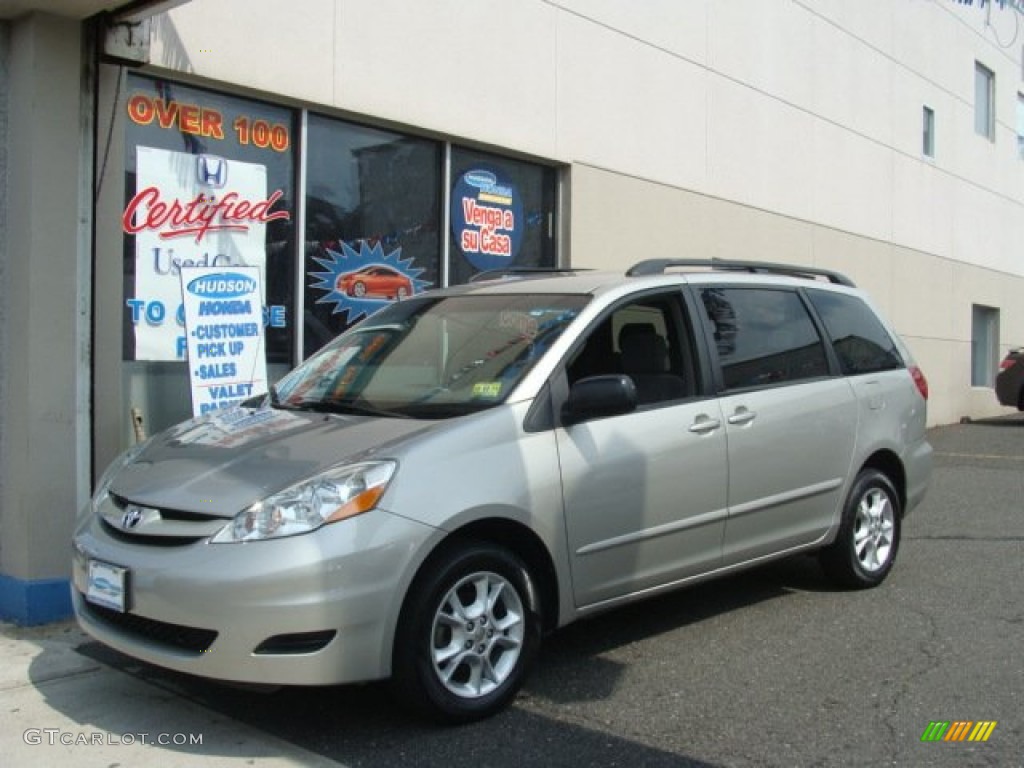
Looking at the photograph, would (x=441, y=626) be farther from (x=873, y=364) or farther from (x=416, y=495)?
(x=873, y=364)

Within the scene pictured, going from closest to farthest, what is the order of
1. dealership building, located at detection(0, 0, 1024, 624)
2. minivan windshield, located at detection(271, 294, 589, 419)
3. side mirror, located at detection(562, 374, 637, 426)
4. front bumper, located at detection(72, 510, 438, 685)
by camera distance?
front bumper, located at detection(72, 510, 438, 685)
side mirror, located at detection(562, 374, 637, 426)
minivan windshield, located at detection(271, 294, 589, 419)
dealership building, located at detection(0, 0, 1024, 624)

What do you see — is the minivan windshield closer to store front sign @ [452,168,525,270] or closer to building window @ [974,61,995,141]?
store front sign @ [452,168,525,270]

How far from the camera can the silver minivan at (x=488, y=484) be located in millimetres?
3633

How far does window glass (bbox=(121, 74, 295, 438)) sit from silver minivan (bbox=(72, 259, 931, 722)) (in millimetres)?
1786

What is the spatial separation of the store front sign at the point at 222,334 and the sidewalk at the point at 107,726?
2.15 meters

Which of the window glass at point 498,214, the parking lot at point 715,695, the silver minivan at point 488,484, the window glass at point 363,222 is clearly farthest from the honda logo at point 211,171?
the parking lot at point 715,695

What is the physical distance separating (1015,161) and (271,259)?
1773cm

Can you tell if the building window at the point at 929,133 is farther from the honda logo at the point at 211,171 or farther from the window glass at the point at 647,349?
the window glass at the point at 647,349

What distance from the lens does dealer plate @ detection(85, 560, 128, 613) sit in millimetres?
3801

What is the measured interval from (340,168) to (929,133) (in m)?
12.7

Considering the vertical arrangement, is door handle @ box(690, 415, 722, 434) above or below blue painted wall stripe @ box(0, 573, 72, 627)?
above

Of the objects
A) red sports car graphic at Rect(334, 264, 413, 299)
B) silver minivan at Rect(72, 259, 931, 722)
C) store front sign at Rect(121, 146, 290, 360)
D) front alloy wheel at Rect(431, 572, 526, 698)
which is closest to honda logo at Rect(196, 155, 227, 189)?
store front sign at Rect(121, 146, 290, 360)

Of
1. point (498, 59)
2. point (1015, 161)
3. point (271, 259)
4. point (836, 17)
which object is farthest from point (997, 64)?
point (271, 259)

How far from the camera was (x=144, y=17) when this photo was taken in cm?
582
